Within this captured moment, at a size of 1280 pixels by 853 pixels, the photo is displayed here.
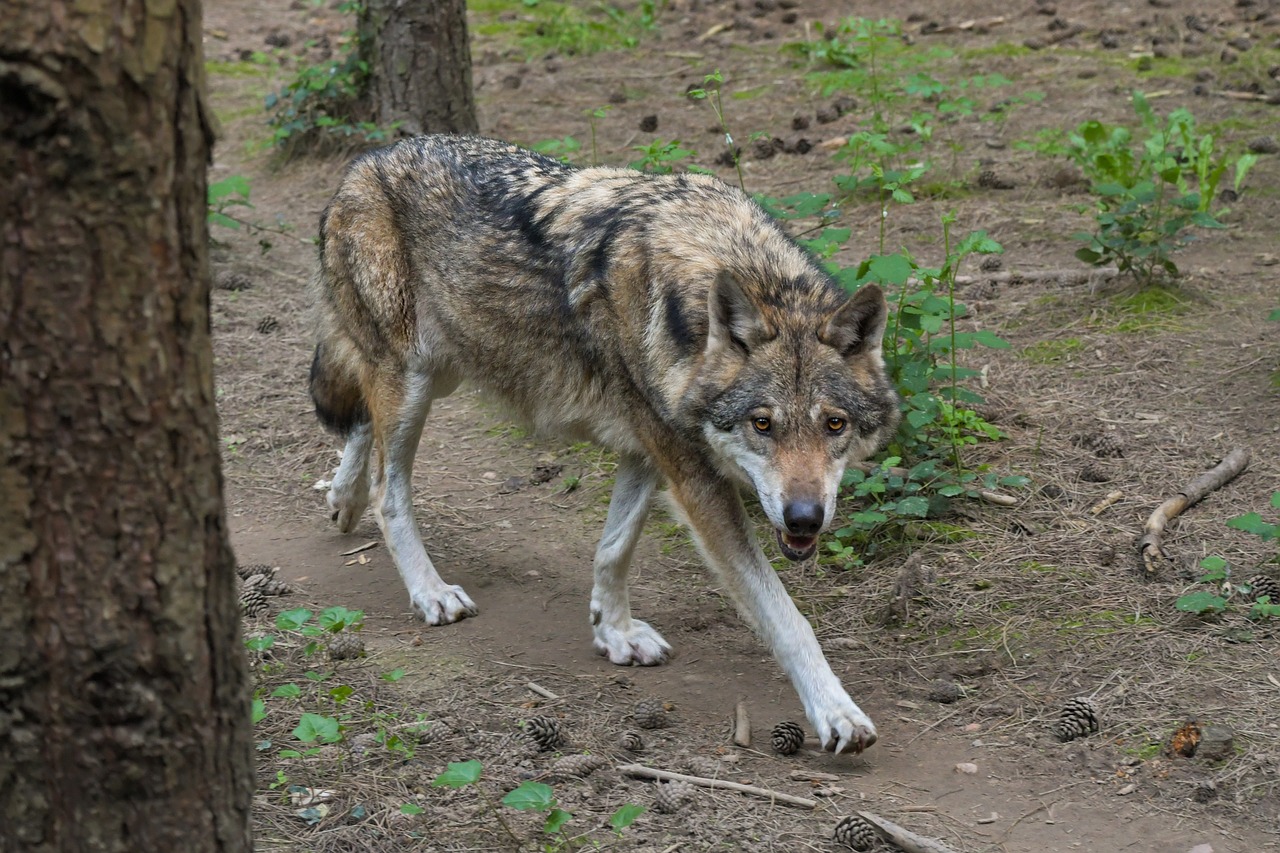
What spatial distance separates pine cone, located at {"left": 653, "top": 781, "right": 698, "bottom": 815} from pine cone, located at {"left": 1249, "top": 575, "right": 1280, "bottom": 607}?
2356mm

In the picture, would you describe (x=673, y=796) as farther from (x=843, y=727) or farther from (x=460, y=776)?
(x=460, y=776)

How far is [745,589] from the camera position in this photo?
4449mm

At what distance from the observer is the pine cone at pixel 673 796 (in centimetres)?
371

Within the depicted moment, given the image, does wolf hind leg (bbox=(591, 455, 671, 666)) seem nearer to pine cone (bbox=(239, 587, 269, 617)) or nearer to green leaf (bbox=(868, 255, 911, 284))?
green leaf (bbox=(868, 255, 911, 284))

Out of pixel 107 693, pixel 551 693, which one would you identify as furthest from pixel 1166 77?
pixel 107 693

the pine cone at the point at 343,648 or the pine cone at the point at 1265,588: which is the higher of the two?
the pine cone at the point at 1265,588

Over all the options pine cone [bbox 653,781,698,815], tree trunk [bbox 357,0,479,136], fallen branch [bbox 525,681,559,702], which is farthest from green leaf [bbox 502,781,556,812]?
tree trunk [bbox 357,0,479,136]

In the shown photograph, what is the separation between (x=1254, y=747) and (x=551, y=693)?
2342 mm

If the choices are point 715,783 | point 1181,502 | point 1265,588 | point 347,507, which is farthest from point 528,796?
point 1181,502

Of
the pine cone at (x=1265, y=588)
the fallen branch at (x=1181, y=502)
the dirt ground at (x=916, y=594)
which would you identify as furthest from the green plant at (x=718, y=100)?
the pine cone at (x=1265, y=588)

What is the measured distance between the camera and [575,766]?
388 cm

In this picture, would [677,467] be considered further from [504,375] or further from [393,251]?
[393,251]

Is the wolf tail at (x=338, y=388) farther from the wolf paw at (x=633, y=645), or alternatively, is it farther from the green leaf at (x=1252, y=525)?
the green leaf at (x=1252, y=525)

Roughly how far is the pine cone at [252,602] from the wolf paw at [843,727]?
92.6 inches
